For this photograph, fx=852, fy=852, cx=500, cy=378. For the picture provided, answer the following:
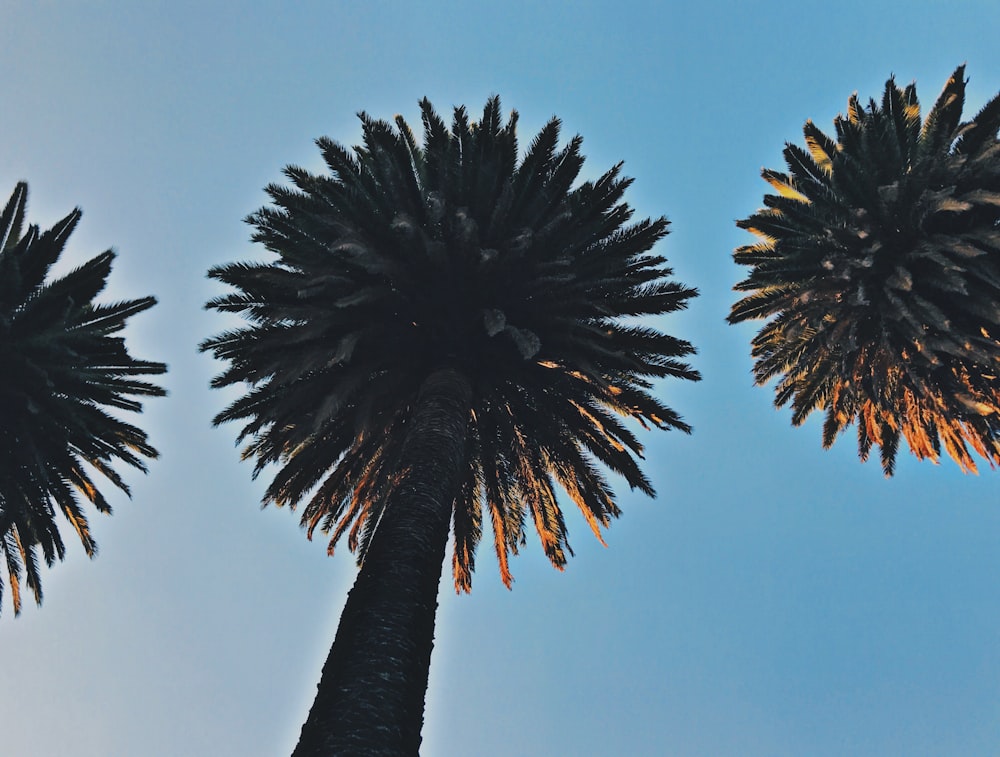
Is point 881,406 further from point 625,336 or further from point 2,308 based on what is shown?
point 2,308

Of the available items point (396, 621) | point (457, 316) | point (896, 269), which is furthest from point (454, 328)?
point (896, 269)

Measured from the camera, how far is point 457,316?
484 inches

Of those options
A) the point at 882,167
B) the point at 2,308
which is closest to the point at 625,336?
the point at 882,167

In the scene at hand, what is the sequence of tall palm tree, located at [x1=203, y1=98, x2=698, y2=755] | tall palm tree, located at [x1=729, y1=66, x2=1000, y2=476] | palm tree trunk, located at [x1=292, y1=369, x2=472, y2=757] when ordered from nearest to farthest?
palm tree trunk, located at [x1=292, y1=369, x2=472, y2=757] → tall palm tree, located at [x1=203, y1=98, x2=698, y2=755] → tall palm tree, located at [x1=729, y1=66, x2=1000, y2=476]

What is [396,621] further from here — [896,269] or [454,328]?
[896,269]

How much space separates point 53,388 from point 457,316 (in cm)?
660

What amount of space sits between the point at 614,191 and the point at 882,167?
4990 millimetres

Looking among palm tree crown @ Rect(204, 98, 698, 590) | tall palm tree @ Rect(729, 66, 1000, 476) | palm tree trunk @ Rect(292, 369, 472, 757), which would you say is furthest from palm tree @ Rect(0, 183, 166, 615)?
tall palm tree @ Rect(729, 66, 1000, 476)

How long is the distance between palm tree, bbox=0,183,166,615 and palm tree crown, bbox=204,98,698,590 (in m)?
2.71

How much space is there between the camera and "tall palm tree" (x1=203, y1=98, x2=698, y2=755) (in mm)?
11805

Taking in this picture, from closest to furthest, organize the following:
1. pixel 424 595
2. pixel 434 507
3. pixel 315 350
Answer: pixel 424 595, pixel 434 507, pixel 315 350

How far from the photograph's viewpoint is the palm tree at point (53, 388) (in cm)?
1319

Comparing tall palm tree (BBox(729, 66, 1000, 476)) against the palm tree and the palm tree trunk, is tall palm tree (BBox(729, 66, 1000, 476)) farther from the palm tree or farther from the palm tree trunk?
the palm tree

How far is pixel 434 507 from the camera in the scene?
9.28 meters
